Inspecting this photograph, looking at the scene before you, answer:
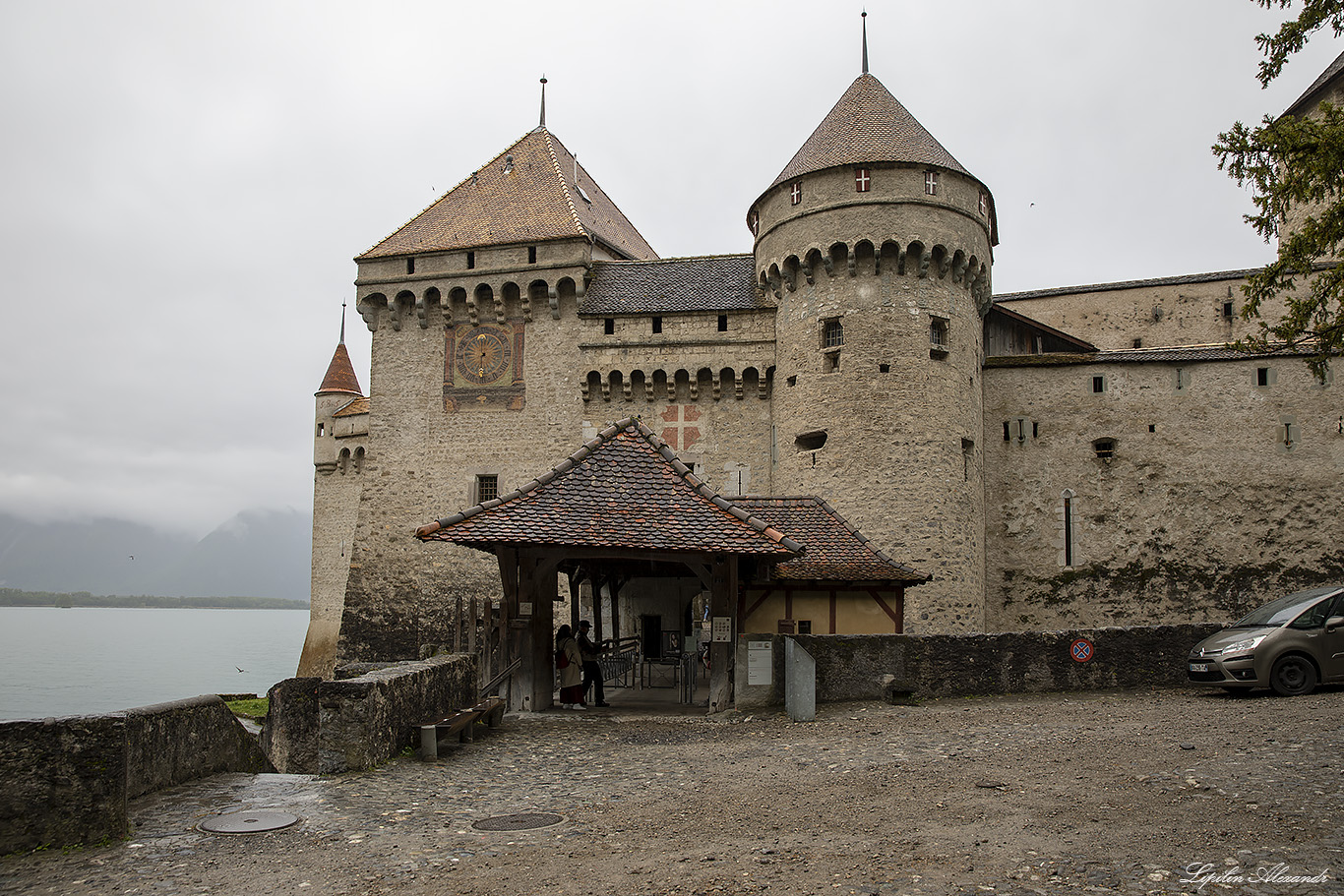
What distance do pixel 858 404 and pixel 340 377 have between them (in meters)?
19.2

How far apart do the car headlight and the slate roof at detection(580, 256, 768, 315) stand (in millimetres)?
15916

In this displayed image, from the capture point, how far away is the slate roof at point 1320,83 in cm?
2995

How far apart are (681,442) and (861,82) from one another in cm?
1032

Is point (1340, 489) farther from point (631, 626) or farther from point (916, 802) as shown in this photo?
point (916, 802)

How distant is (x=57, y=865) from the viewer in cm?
573

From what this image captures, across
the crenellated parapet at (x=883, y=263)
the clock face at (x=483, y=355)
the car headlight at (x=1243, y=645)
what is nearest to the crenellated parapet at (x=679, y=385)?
the clock face at (x=483, y=355)

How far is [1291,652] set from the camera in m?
11.5

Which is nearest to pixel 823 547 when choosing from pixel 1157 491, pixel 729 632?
pixel 729 632

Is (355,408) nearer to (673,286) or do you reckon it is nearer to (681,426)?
(673,286)

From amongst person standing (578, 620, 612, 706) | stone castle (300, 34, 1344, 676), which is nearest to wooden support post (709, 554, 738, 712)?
person standing (578, 620, 612, 706)

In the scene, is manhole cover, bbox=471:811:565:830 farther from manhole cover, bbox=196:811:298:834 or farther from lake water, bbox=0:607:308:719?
lake water, bbox=0:607:308:719

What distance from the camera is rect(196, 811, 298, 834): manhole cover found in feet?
21.2

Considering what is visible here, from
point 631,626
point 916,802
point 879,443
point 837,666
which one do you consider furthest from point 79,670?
point 916,802

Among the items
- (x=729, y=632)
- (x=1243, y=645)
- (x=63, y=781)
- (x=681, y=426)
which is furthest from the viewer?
(x=681, y=426)
